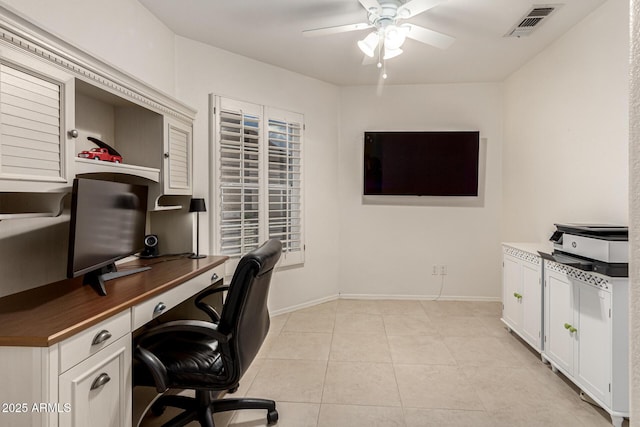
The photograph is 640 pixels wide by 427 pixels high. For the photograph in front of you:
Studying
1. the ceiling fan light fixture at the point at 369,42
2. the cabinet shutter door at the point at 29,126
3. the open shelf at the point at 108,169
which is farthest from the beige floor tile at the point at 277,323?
the ceiling fan light fixture at the point at 369,42

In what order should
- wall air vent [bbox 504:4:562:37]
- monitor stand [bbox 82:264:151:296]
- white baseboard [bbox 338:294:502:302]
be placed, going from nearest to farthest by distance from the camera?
monitor stand [bbox 82:264:151:296], wall air vent [bbox 504:4:562:37], white baseboard [bbox 338:294:502:302]

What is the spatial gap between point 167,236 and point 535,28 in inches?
141

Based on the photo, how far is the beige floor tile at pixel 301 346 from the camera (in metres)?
2.96

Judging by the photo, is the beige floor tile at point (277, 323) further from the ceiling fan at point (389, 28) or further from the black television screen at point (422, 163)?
the ceiling fan at point (389, 28)

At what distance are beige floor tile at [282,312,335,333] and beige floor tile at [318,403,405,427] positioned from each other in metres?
1.32

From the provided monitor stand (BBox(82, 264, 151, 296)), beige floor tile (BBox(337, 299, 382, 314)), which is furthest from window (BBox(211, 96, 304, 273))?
monitor stand (BBox(82, 264, 151, 296))

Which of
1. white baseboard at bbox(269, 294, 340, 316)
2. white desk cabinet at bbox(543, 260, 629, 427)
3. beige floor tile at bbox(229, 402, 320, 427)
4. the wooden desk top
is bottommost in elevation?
beige floor tile at bbox(229, 402, 320, 427)

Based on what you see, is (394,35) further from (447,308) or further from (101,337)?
(447,308)

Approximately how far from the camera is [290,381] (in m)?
2.54

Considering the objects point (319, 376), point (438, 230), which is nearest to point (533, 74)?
point (438, 230)

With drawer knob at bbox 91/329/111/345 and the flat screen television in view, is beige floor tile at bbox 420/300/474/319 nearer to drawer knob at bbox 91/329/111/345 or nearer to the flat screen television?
the flat screen television

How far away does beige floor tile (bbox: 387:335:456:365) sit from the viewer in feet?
9.39

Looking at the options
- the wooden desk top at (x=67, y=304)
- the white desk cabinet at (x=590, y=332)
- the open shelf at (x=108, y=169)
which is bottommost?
the white desk cabinet at (x=590, y=332)

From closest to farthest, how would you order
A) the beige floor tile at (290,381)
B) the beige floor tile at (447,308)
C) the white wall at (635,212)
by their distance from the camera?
the white wall at (635,212), the beige floor tile at (290,381), the beige floor tile at (447,308)
